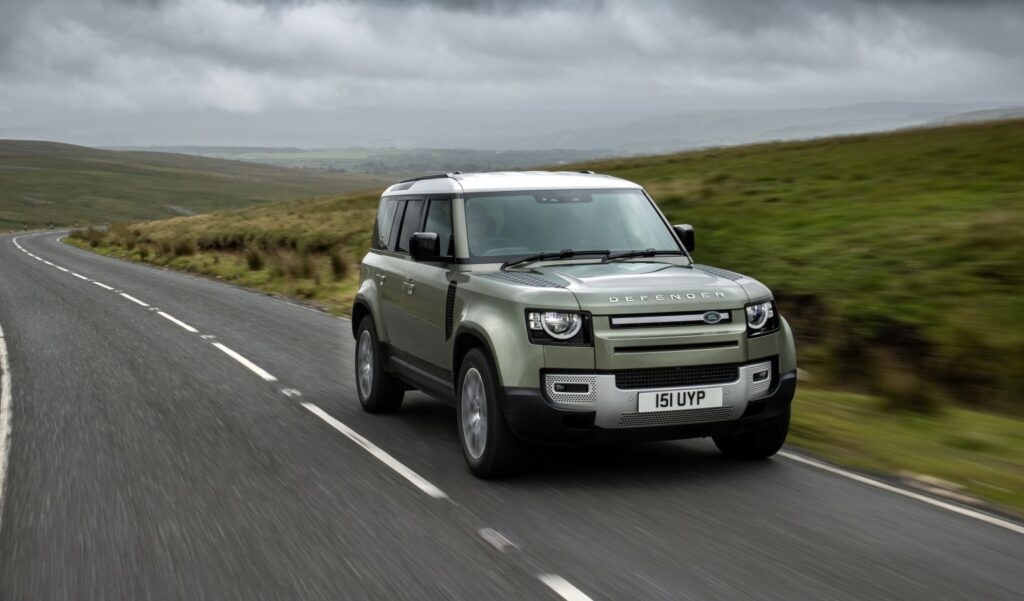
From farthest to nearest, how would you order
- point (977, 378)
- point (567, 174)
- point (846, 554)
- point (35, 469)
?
point (977, 378), point (567, 174), point (35, 469), point (846, 554)

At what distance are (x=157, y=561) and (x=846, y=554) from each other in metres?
3.33

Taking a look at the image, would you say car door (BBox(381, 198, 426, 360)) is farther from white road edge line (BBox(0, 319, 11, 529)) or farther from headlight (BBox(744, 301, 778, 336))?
white road edge line (BBox(0, 319, 11, 529))

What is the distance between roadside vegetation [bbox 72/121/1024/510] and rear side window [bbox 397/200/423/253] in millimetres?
3393

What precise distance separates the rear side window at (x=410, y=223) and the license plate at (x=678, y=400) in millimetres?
2934

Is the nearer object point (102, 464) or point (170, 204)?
point (102, 464)

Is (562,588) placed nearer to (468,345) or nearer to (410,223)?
(468,345)

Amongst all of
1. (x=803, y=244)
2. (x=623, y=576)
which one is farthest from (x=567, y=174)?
(x=803, y=244)

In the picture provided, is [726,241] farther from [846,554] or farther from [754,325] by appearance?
[846,554]

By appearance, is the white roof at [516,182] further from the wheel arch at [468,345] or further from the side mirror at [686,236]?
the wheel arch at [468,345]

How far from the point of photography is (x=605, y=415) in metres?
6.18

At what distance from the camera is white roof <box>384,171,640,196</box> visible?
7.85 m

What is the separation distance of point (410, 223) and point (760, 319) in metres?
3.28

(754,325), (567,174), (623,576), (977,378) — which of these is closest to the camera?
(623,576)

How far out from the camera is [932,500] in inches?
242
